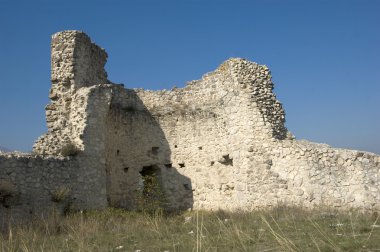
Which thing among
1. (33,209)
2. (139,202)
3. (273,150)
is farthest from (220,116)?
(33,209)

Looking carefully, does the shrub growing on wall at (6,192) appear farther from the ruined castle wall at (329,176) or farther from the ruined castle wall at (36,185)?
the ruined castle wall at (329,176)

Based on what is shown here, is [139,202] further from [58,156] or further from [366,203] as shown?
[366,203]

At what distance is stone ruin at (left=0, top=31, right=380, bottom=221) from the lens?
10945 mm

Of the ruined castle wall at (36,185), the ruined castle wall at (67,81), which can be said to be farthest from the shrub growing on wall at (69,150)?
the ruined castle wall at (67,81)

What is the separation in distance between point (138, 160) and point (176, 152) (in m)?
1.44

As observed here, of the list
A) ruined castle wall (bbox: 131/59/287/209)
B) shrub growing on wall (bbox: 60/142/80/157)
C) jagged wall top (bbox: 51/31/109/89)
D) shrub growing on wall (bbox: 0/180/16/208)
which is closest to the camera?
shrub growing on wall (bbox: 0/180/16/208)

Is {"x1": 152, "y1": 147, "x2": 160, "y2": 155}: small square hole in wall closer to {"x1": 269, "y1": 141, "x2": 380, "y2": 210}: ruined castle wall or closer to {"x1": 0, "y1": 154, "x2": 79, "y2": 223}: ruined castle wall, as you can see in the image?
{"x1": 0, "y1": 154, "x2": 79, "y2": 223}: ruined castle wall

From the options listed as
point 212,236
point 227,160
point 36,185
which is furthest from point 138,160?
point 212,236

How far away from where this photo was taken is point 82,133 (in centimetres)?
1199

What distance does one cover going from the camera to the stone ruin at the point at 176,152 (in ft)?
35.9

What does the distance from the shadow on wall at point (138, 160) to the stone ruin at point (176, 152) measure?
37 millimetres

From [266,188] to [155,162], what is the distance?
4.55 m

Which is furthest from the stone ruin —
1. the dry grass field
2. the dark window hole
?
the dry grass field

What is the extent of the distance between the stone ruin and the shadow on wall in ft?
0.12
